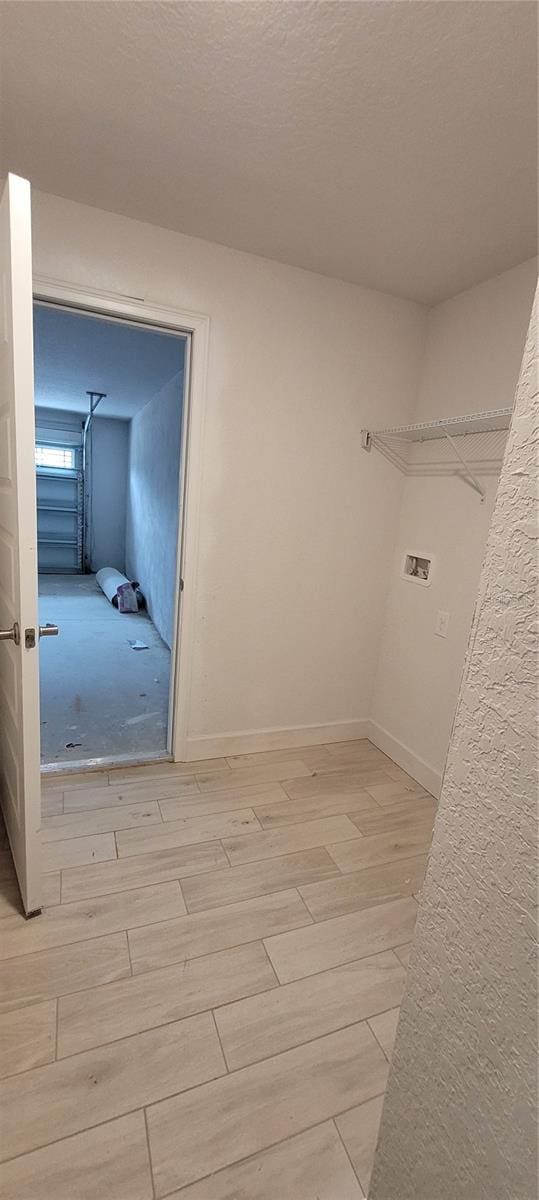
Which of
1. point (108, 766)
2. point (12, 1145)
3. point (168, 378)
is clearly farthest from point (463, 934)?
point (168, 378)

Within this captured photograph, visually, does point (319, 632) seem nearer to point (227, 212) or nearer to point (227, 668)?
point (227, 668)

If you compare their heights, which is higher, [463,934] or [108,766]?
[463,934]

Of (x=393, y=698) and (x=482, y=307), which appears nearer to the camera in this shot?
(x=482, y=307)

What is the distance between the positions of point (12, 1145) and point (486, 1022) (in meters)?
1.11

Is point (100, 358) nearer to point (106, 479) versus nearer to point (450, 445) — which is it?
point (450, 445)

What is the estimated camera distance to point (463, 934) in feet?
1.91

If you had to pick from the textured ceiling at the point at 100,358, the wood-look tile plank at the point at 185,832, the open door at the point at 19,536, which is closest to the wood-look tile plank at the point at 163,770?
the wood-look tile plank at the point at 185,832

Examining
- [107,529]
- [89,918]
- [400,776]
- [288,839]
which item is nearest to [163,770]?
[288,839]

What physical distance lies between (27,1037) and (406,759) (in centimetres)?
192

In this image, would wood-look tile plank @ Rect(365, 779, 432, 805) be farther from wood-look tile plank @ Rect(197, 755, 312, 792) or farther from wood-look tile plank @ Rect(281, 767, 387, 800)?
wood-look tile plank @ Rect(197, 755, 312, 792)

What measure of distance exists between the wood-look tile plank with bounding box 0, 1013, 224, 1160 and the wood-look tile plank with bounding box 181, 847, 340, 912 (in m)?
0.39

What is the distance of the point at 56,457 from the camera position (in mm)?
7133

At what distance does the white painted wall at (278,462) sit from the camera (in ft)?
5.99

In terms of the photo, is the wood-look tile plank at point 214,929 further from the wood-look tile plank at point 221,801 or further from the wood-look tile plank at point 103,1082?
the wood-look tile plank at point 221,801
